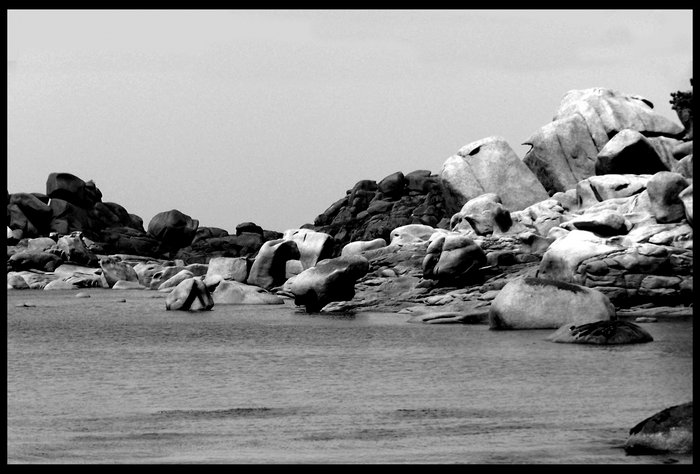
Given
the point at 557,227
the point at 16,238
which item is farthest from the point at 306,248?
the point at 16,238

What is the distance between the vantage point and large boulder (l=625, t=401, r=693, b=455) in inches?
559

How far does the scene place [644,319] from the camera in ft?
122

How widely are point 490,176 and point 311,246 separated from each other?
567 inches

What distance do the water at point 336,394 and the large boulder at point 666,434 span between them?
0.84 feet

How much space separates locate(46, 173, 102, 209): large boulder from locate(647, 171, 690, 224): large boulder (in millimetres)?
78348

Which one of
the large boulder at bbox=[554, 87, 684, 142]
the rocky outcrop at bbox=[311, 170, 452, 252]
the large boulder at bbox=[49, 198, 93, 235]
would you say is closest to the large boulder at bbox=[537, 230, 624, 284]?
the large boulder at bbox=[554, 87, 684, 142]

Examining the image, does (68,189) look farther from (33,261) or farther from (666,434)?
(666,434)

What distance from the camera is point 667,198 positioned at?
151 feet

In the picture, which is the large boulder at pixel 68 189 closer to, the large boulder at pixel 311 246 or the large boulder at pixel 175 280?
the large boulder at pixel 175 280

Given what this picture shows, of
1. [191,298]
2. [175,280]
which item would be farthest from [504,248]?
[175,280]

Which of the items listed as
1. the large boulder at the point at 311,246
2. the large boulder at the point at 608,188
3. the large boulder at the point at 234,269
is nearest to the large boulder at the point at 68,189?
the large boulder at the point at 234,269

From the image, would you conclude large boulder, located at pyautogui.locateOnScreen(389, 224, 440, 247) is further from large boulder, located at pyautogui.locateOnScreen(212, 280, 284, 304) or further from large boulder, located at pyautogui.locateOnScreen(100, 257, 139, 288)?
large boulder, located at pyautogui.locateOnScreen(100, 257, 139, 288)
